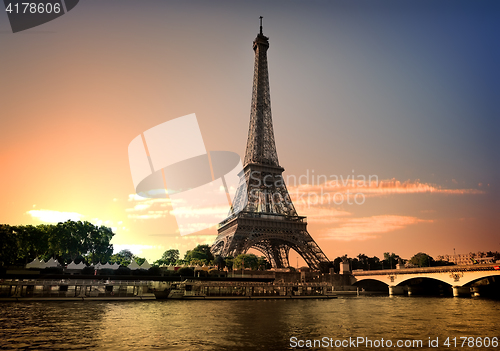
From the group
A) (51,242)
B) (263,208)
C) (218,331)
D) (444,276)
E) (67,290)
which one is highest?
(263,208)

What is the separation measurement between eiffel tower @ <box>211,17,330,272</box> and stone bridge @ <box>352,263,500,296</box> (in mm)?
17985

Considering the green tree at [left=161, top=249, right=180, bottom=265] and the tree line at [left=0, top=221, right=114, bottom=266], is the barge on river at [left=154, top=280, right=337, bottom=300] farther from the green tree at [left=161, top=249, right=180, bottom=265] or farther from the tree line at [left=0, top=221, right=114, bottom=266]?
the green tree at [left=161, top=249, right=180, bottom=265]

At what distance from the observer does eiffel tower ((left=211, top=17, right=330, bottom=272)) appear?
99.0 m

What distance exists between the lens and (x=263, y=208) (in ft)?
356

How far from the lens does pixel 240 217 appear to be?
9788cm

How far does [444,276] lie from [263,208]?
50.9 m

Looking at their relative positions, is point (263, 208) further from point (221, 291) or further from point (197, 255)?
point (221, 291)

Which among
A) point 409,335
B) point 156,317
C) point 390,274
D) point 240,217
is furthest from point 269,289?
point 409,335

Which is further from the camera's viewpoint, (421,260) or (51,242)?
(421,260)

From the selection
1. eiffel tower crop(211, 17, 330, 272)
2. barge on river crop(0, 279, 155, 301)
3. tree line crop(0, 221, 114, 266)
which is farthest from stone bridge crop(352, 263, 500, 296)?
tree line crop(0, 221, 114, 266)

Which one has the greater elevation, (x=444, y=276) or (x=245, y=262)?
(x=245, y=262)

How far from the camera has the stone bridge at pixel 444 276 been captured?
74.9 meters

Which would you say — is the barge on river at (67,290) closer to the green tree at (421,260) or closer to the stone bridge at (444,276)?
the stone bridge at (444,276)

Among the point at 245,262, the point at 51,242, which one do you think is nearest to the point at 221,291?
the point at 245,262
